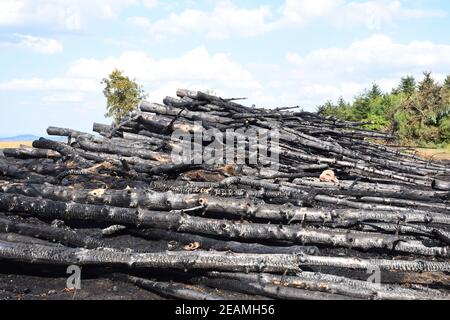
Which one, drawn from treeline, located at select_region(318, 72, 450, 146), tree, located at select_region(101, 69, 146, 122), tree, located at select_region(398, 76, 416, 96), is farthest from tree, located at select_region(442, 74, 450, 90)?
tree, located at select_region(101, 69, 146, 122)

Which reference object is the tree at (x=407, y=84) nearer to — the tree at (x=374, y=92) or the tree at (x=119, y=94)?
the tree at (x=374, y=92)

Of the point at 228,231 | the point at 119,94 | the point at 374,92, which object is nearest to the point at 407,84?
the point at 374,92

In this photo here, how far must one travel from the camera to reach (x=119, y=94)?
36906mm

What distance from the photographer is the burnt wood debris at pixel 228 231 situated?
170 inches

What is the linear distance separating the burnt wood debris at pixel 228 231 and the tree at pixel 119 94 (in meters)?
29.0

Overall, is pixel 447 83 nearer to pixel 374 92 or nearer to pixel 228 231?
pixel 374 92

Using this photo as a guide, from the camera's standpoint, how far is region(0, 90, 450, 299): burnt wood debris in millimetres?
4311

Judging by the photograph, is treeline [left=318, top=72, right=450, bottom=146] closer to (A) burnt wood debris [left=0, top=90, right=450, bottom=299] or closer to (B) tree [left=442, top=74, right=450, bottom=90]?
(B) tree [left=442, top=74, right=450, bottom=90]

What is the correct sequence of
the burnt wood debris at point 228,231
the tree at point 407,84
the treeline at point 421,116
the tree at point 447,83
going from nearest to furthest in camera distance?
the burnt wood debris at point 228,231 < the treeline at point 421,116 < the tree at point 447,83 < the tree at point 407,84

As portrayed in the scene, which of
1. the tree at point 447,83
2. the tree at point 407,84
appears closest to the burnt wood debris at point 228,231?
the tree at point 447,83

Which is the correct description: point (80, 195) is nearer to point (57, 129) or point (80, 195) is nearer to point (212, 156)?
point (212, 156)
